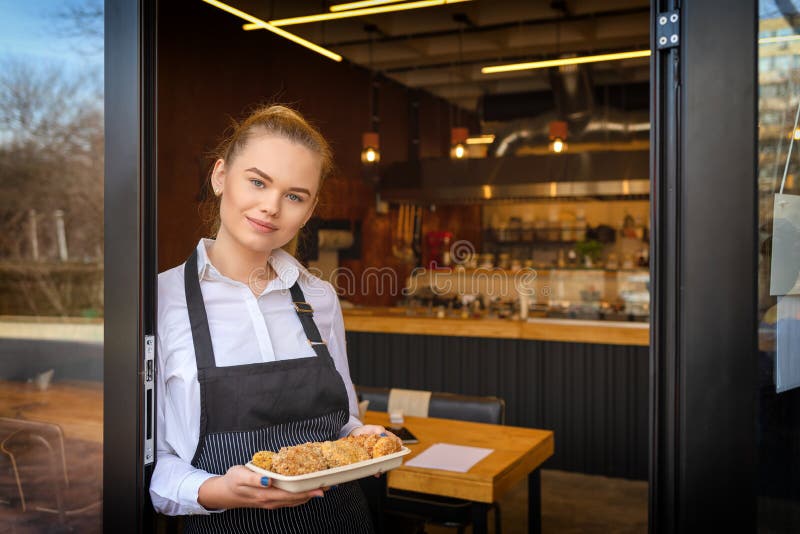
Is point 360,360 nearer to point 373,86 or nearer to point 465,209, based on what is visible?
point 373,86

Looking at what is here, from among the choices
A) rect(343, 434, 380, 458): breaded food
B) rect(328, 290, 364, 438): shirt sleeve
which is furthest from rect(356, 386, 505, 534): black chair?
rect(343, 434, 380, 458): breaded food

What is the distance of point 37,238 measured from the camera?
2.24 m

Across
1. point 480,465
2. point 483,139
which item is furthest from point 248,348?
point 483,139

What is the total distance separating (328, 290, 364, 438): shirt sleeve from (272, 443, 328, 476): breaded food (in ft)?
1.19

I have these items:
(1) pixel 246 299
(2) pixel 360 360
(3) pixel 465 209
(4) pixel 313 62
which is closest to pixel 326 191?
(1) pixel 246 299

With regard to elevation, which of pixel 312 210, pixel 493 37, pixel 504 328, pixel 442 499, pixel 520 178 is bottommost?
pixel 442 499

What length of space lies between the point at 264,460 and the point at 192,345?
35cm

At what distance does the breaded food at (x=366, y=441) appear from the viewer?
1.66 m

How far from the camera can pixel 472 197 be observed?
8195 millimetres

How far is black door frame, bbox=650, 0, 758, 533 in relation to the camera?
1.22 m

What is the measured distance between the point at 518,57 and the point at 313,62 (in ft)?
20.7

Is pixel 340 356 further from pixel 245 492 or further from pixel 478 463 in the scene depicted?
pixel 478 463

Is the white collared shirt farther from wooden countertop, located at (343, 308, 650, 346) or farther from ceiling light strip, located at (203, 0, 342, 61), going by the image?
wooden countertop, located at (343, 308, 650, 346)

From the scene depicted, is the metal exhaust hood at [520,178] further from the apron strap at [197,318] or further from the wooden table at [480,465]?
the apron strap at [197,318]
